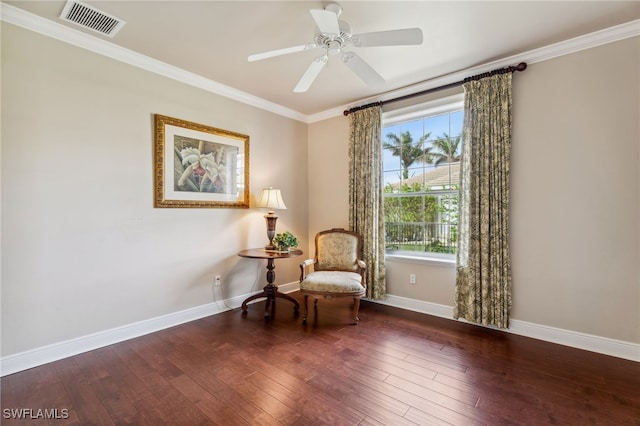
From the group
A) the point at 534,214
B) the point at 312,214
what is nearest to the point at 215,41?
the point at 312,214

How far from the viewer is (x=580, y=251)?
8.26 ft

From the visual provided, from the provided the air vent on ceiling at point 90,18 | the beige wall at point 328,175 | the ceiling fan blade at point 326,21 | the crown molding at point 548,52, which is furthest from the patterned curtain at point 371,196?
the air vent on ceiling at point 90,18

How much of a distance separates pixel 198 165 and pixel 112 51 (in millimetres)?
1236

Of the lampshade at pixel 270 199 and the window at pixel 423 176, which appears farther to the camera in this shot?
the lampshade at pixel 270 199

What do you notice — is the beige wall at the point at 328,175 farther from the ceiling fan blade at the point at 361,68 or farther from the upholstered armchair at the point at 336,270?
the ceiling fan blade at the point at 361,68

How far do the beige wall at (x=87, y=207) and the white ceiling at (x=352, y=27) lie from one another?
368 mm

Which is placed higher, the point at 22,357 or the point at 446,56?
the point at 446,56

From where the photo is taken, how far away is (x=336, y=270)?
3641 mm

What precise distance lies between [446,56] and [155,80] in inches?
114

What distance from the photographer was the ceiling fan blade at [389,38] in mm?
1837

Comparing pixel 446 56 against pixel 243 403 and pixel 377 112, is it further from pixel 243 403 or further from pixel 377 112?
pixel 243 403

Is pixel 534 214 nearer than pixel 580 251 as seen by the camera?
No

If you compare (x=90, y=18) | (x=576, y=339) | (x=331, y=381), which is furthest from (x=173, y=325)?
(x=576, y=339)

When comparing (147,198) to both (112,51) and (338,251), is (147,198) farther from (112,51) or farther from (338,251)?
(338,251)
